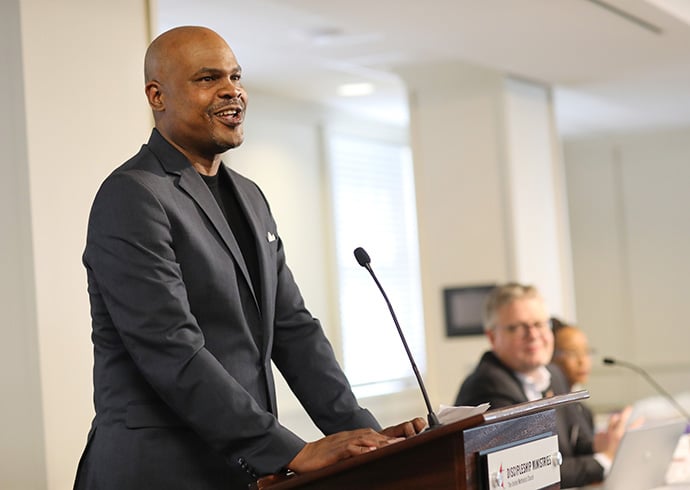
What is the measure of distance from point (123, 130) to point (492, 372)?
161 cm

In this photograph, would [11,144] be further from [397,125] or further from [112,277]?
[397,125]

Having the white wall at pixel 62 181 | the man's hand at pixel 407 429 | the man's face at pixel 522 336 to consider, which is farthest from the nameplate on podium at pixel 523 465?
the man's face at pixel 522 336

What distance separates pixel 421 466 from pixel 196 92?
2.84 feet

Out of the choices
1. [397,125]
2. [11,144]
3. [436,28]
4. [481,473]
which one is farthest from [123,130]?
[397,125]

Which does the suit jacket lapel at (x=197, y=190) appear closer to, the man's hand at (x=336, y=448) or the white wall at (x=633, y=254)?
the man's hand at (x=336, y=448)

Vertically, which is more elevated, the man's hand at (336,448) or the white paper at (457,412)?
the white paper at (457,412)

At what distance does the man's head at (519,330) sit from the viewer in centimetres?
454

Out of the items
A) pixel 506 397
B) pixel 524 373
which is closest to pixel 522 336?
pixel 524 373

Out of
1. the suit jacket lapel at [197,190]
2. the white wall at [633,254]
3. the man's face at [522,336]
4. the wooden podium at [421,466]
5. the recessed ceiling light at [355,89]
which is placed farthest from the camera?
the white wall at [633,254]

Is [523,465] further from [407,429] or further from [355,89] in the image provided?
[355,89]

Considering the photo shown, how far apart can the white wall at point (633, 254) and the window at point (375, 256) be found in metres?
1.99

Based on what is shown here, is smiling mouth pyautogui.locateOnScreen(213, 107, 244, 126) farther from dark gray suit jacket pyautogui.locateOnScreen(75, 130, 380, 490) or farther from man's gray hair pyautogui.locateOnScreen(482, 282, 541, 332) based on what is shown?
man's gray hair pyautogui.locateOnScreen(482, 282, 541, 332)

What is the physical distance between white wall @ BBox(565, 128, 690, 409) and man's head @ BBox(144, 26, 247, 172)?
916 centimetres

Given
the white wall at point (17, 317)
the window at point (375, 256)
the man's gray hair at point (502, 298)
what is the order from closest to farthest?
the white wall at point (17, 317), the man's gray hair at point (502, 298), the window at point (375, 256)
